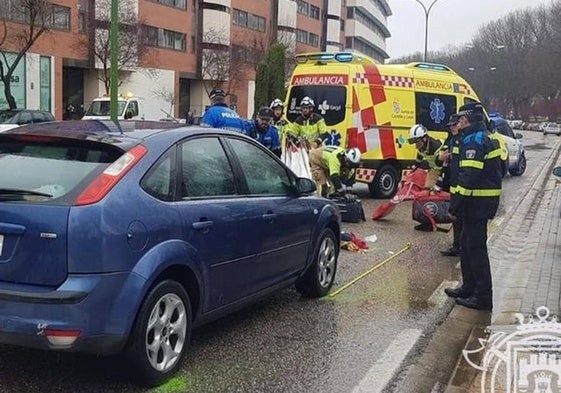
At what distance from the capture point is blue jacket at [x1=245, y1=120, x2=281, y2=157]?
1017cm

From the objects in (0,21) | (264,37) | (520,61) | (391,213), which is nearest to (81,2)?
(0,21)

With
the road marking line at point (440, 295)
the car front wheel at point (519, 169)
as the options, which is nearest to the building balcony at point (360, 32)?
the car front wheel at point (519, 169)

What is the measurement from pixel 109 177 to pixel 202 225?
758 millimetres

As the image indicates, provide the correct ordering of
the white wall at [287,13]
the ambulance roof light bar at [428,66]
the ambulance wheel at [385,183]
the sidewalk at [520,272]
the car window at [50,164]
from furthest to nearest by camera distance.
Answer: the white wall at [287,13] < the ambulance roof light bar at [428,66] < the ambulance wheel at [385,183] < the sidewalk at [520,272] < the car window at [50,164]

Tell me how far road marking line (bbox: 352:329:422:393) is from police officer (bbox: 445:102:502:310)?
3.53 feet

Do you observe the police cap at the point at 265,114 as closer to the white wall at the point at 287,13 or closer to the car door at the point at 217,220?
the car door at the point at 217,220

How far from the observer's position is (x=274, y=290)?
18.3 ft

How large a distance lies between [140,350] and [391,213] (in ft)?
29.8

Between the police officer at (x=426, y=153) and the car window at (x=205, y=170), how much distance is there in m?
5.65

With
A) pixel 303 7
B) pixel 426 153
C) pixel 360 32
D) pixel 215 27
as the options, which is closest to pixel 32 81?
pixel 215 27

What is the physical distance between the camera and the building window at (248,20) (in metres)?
59.2

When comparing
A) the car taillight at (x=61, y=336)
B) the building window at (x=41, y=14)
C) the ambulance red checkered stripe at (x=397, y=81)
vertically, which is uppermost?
the building window at (x=41, y=14)

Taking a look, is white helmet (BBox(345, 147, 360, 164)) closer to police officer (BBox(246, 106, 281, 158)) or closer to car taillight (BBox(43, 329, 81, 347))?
police officer (BBox(246, 106, 281, 158))

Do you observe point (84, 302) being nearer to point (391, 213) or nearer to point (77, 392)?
point (77, 392)
